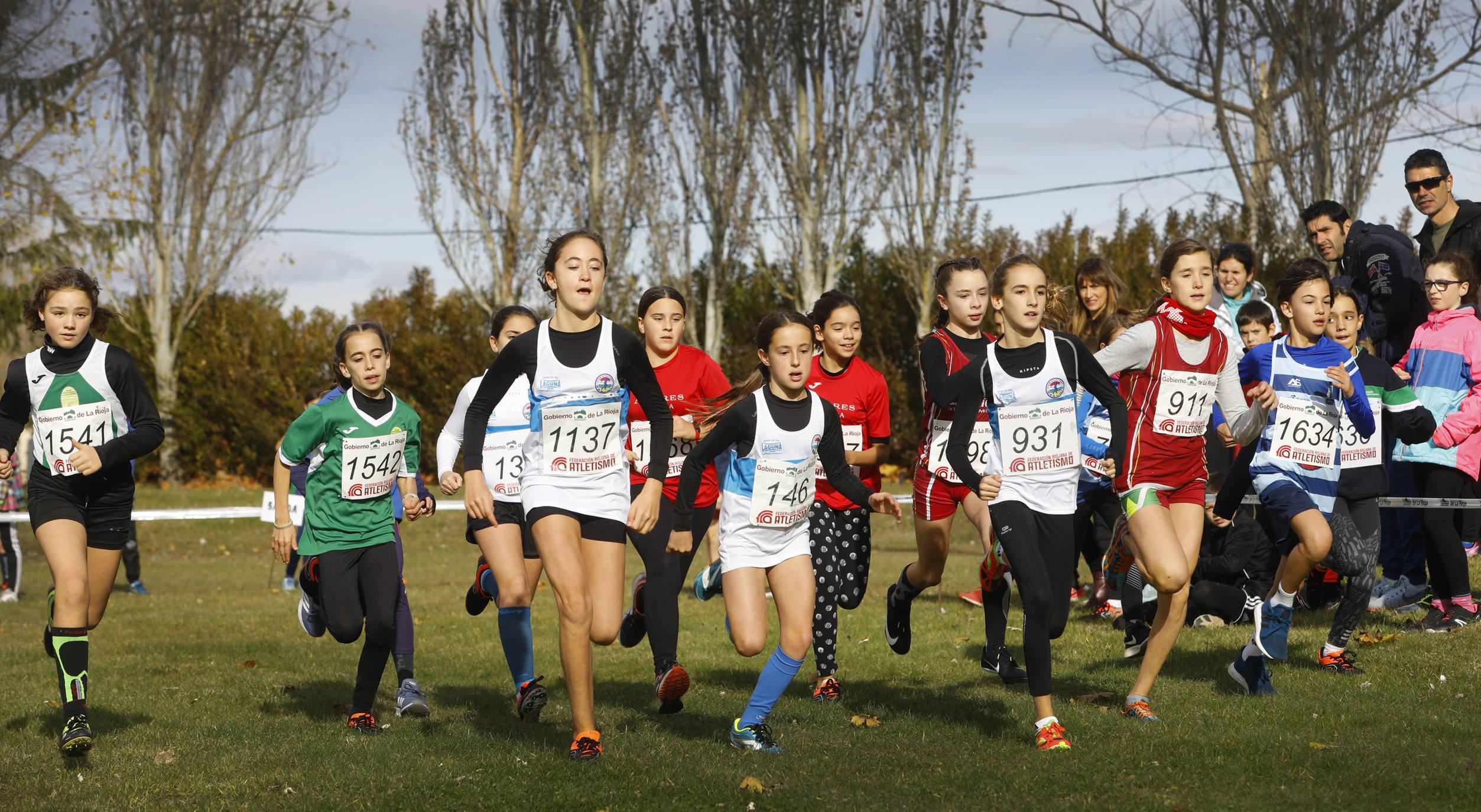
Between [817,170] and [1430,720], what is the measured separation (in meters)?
20.4

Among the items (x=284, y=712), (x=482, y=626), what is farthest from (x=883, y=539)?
(x=284, y=712)

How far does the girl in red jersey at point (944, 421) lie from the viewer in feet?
22.0

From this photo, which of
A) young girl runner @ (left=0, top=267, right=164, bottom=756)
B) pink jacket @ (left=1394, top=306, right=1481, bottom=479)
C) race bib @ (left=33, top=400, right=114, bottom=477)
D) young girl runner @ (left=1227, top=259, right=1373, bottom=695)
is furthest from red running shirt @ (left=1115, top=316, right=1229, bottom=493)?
race bib @ (left=33, top=400, right=114, bottom=477)

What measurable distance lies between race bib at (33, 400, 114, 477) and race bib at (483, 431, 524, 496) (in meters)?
1.82

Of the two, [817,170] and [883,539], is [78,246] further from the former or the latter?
[883,539]

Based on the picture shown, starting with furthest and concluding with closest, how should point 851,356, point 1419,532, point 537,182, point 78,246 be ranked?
point 537,182, point 78,246, point 1419,532, point 851,356

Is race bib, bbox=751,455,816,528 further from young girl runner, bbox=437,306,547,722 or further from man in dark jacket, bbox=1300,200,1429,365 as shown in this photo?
man in dark jacket, bbox=1300,200,1429,365

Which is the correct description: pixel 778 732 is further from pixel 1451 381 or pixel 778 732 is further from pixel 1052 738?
pixel 1451 381

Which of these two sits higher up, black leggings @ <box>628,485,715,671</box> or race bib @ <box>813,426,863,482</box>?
race bib @ <box>813,426,863,482</box>

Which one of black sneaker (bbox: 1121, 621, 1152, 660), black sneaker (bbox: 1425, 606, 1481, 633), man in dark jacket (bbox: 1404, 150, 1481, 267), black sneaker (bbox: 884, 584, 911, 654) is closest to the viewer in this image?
black sneaker (bbox: 884, 584, 911, 654)

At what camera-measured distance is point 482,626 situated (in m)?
10.6

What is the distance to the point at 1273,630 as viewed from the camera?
6645mm

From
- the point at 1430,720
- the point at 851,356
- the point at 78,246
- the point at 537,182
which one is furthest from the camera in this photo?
the point at 537,182

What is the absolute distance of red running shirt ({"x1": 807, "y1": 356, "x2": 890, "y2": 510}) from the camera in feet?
24.0
